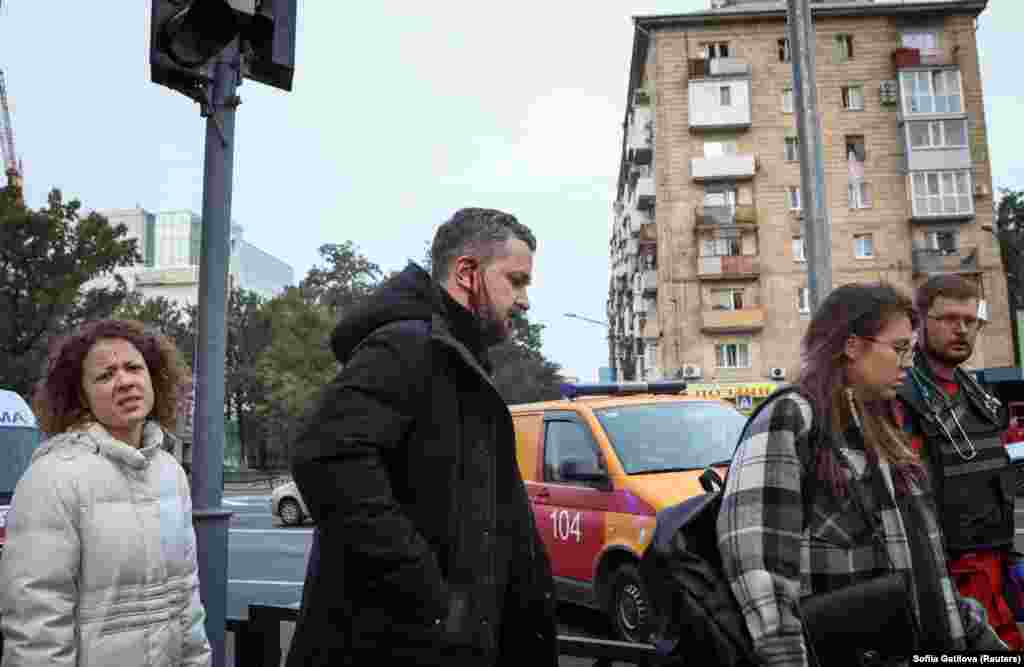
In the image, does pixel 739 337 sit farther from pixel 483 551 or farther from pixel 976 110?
pixel 483 551

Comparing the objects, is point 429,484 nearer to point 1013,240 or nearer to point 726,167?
point 726,167

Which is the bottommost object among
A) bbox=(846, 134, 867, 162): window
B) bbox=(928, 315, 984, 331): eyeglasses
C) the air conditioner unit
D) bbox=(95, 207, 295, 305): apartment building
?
bbox=(928, 315, 984, 331): eyeglasses

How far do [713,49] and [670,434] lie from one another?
42729 millimetres

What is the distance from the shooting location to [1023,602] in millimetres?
3068

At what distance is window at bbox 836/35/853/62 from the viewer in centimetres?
4497

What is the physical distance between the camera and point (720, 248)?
148 ft

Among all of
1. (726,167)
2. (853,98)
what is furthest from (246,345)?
(853,98)

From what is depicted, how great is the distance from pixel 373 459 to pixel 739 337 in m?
44.1

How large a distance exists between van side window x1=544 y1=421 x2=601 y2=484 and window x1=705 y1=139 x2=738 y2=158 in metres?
39.9

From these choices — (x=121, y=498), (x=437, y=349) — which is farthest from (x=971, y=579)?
(x=121, y=498)

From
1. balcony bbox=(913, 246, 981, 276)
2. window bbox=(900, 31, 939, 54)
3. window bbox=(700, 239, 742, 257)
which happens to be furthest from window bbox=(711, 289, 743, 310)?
window bbox=(900, 31, 939, 54)

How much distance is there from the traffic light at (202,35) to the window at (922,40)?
157 feet

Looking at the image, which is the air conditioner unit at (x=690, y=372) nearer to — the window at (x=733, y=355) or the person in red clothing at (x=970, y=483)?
the window at (x=733, y=355)

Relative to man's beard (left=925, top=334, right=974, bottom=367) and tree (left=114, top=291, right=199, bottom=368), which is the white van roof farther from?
tree (left=114, top=291, right=199, bottom=368)
